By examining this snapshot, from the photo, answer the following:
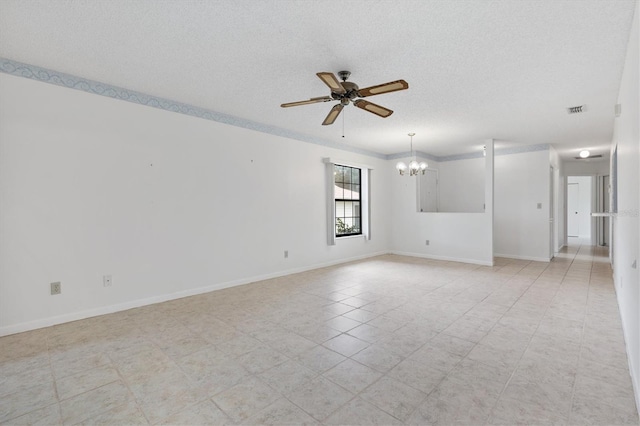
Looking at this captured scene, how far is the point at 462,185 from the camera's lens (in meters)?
8.09

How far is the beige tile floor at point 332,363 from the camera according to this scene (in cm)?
183

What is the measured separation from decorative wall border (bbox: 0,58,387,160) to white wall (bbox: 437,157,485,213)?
4.71 metres

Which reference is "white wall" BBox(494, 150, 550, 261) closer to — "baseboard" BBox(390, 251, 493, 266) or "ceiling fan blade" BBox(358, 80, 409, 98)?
"baseboard" BBox(390, 251, 493, 266)

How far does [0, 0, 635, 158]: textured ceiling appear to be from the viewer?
2.22 metres

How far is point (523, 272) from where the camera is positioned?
219 inches

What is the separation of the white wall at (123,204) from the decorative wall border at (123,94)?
76 millimetres

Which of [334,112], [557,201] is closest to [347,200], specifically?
[334,112]

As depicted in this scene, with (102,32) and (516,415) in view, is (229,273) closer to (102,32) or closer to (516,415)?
(102,32)

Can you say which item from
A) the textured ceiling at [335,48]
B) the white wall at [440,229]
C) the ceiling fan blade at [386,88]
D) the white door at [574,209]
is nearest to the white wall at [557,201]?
the white wall at [440,229]

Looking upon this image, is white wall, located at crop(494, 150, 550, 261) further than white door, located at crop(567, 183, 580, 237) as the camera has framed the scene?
No

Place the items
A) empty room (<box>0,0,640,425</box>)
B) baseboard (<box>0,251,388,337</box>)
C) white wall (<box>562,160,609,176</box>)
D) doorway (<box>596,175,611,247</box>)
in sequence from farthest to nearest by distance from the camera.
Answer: white wall (<box>562,160,609,176</box>) → doorway (<box>596,175,611,247</box>) → baseboard (<box>0,251,388,337</box>) → empty room (<box>0,0,640,425</box>)

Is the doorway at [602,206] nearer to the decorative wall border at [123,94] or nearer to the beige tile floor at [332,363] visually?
the beige tile floor at [332,363]

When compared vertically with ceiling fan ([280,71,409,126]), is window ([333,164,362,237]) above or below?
below

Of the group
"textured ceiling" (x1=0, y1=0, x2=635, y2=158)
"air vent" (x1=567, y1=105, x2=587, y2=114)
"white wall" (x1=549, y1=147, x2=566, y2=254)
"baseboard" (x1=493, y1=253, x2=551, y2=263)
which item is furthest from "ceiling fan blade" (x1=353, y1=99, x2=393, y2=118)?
"baseboard" (x1=493, y1=253, x2=551, y2=263)
